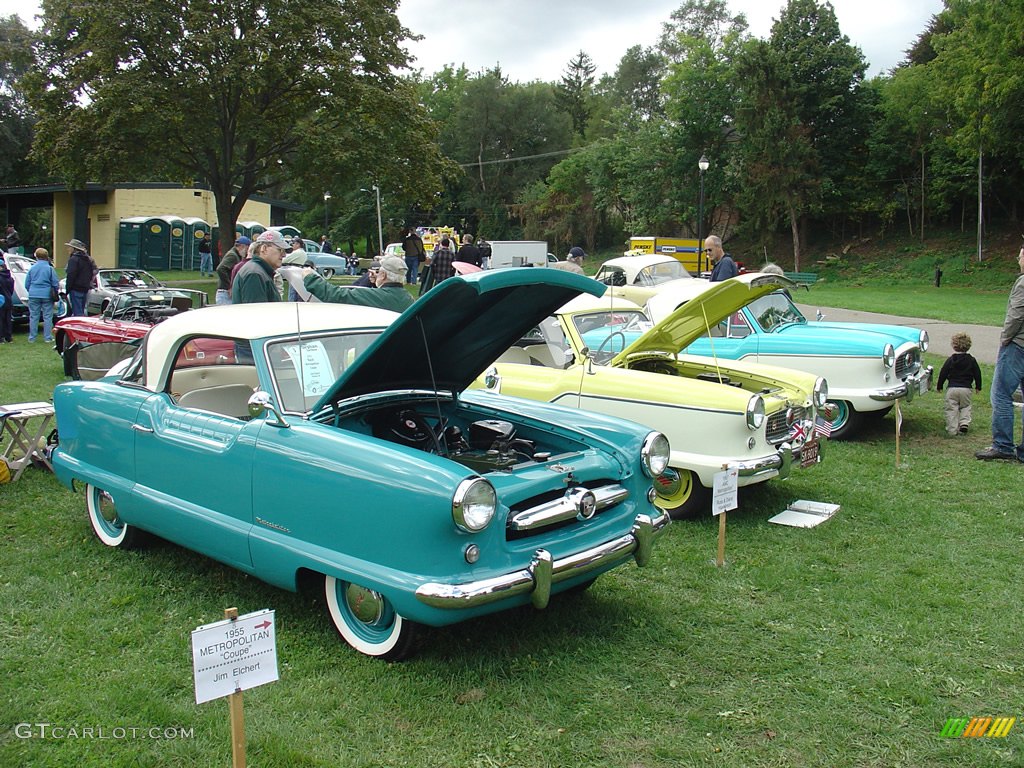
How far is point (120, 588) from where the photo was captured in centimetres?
473

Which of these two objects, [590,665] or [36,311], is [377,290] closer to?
[590,665]

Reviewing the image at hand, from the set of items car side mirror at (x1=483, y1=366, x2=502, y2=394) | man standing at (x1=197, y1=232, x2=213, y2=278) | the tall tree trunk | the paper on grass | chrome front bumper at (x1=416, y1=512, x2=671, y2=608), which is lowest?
the paper on grass

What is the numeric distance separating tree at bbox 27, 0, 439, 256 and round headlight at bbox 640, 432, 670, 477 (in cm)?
2094

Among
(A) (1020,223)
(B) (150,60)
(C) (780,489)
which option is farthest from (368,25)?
(A) (1020,223)

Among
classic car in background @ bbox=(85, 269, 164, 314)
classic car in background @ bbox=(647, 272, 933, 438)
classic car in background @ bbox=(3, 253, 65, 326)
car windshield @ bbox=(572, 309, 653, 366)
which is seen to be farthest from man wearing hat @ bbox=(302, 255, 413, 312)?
classic car in background @ bbox=(3, 253, 65, 326)

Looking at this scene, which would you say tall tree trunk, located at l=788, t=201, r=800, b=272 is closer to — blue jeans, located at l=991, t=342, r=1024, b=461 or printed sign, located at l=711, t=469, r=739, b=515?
blue jeans, located at l=991, t=342, r=1024, b=461

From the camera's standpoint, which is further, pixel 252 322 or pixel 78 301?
pixel 78 301

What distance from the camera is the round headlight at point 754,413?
604 centimetres

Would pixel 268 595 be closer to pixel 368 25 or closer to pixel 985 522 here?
pixel 985 522

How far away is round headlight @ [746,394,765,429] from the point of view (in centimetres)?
604

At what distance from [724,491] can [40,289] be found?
1367 cm

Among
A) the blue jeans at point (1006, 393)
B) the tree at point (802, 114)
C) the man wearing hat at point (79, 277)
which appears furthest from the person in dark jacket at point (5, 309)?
the tree at point (802, 114)

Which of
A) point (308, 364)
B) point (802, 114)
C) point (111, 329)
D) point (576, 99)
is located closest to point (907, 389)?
point (308, 364)

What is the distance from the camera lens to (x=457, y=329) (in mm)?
4449
